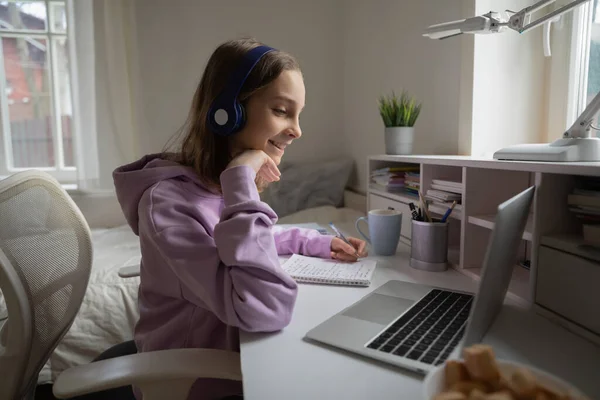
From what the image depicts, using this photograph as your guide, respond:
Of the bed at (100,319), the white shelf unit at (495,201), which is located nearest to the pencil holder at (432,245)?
the white shelf unit at (495,201)

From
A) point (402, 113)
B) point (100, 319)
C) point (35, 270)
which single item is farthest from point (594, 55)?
point (100, 319)

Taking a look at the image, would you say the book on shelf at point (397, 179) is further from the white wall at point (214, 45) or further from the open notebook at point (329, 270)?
the white wall at point (214, 45)

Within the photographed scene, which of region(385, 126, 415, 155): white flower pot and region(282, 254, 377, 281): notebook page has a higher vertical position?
region(385, 126, 415, 155): white flower pot

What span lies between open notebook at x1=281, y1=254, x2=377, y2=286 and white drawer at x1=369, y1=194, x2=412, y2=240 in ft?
0.97

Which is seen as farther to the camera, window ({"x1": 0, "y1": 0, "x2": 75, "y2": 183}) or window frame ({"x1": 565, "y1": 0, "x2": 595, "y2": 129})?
window ({"x1": 0, "y1": 0, "x2": 75, "y2": 183})

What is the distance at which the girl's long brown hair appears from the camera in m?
0.81

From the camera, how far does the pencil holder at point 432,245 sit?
926mm

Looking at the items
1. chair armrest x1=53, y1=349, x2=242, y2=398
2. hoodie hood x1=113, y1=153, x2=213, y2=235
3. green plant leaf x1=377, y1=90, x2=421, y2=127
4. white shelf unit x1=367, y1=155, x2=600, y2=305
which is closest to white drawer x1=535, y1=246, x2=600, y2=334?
white shelf unit x1=367, y1=155, x2=600, y2=305

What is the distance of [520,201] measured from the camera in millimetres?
586

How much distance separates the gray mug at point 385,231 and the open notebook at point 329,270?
0.26 feet

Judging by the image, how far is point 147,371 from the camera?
23.3 inches

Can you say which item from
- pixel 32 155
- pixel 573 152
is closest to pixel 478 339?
pixel 573 152

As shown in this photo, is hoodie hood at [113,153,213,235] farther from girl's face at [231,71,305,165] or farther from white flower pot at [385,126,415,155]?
white flower pot at [385,126,415,155]

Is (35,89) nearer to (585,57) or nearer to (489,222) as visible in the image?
(489,222)
